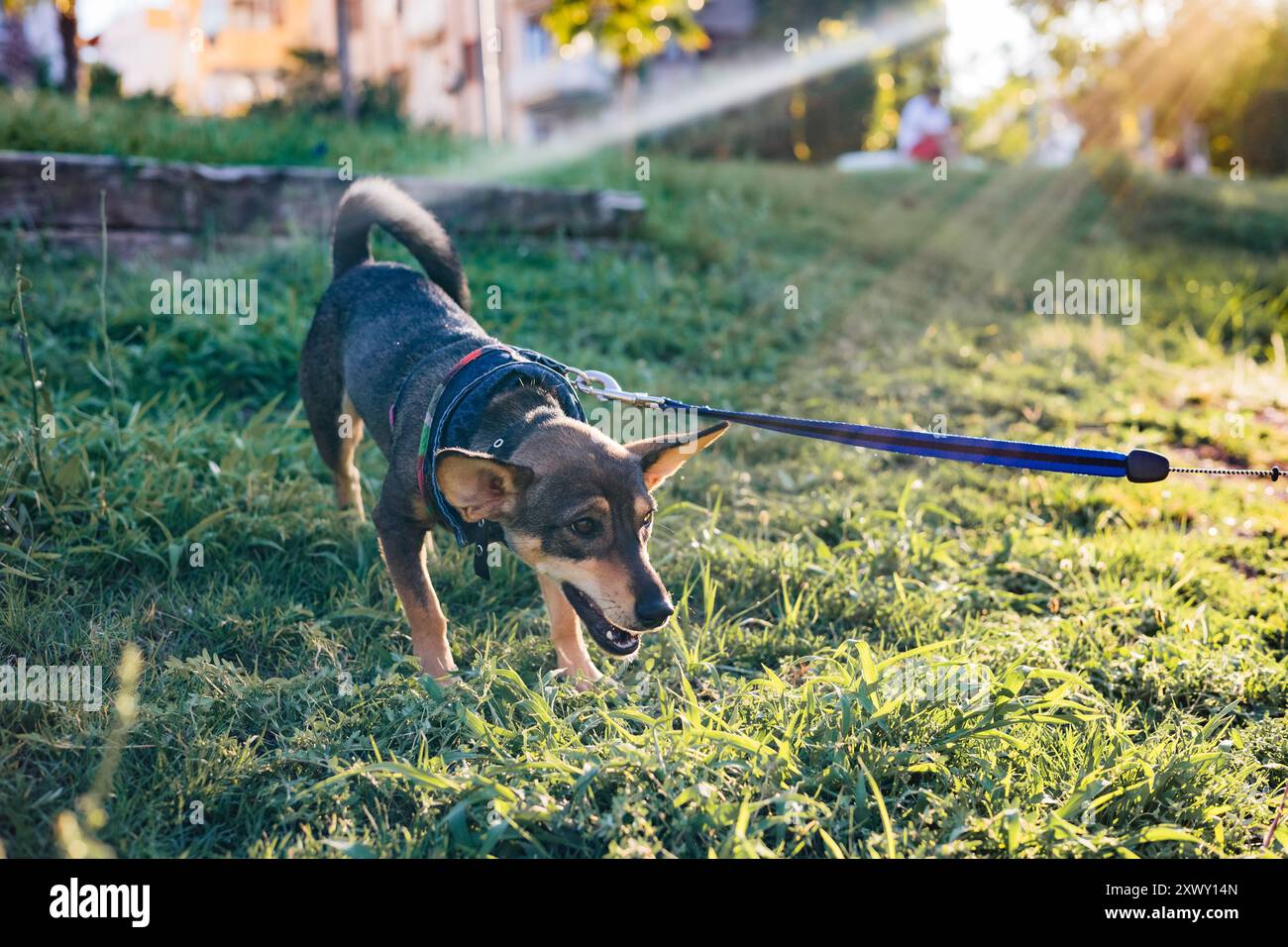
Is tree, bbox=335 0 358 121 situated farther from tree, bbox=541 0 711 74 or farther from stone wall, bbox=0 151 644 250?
stone wall, bbox=0 151 644 250

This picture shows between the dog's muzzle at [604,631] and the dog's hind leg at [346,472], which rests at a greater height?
the dog's hind leg at [346,472]

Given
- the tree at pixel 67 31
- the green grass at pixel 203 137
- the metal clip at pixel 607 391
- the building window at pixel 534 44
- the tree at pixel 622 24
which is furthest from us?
the building window at pixel 534 44

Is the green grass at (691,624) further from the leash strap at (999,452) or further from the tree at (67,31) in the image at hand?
the tree at (67,31)

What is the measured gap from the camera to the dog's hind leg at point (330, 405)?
4.73 m

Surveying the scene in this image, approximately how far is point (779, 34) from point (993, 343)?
1538cm

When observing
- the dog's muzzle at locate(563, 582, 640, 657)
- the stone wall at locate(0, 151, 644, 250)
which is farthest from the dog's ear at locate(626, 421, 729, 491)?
the stone wall at locate(0, 151, 644, 250)

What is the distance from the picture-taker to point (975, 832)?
8.98 ft

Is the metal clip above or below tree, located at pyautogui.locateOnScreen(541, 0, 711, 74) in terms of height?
below

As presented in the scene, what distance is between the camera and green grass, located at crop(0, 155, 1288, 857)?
2795mm

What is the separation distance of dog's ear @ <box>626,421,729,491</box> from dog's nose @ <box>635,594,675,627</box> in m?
0.60

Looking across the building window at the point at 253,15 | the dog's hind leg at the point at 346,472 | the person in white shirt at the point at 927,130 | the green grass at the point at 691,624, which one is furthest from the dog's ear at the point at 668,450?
the building window at the point at 253,15

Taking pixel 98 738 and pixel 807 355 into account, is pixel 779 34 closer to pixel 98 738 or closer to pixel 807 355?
pixel 807 355

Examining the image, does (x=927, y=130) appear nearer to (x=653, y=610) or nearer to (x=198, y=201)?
(x=198, y=201)

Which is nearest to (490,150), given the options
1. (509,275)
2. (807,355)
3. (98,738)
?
(509,275)
